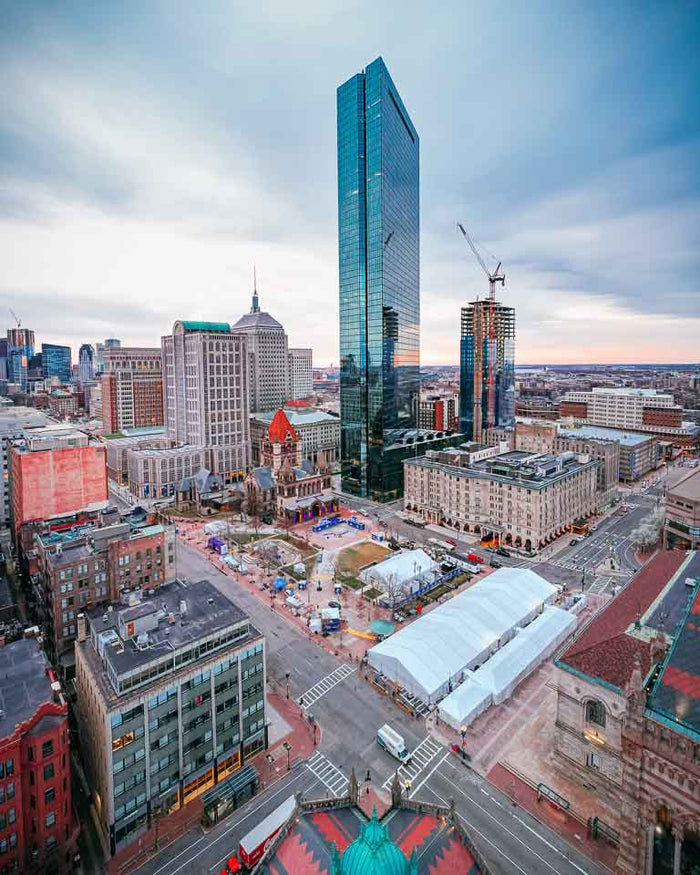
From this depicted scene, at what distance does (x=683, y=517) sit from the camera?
98375 mm

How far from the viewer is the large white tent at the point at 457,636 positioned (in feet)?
200

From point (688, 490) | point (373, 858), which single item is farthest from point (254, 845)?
point (688, 490)

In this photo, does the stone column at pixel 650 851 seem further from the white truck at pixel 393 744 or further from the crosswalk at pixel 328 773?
the crosswalk at pixel 328 773

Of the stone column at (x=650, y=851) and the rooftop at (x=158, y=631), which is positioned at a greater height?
the rooftop at (x=158, y=631)

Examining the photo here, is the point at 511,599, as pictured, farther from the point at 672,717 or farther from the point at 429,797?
the point at 672,717

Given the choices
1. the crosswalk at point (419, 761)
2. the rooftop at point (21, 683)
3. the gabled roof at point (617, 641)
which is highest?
the gabled roof at point (617, 641)

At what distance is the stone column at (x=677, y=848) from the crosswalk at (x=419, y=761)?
78.4ft

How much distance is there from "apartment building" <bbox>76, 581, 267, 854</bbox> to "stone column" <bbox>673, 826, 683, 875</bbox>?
37.3m

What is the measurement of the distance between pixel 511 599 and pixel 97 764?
5896cm

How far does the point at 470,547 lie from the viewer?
111750mm

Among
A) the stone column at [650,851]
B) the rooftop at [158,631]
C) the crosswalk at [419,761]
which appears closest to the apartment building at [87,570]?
the rooftop at [158,631]

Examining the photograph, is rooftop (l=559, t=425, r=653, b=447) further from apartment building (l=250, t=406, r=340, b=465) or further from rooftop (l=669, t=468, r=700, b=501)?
apartment building (l=250, t=406, r=340, b=465)

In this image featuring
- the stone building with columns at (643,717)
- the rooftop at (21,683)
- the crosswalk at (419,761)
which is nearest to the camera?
the stone building with columns at (643,717)

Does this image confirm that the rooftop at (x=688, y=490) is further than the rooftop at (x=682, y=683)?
Yes
